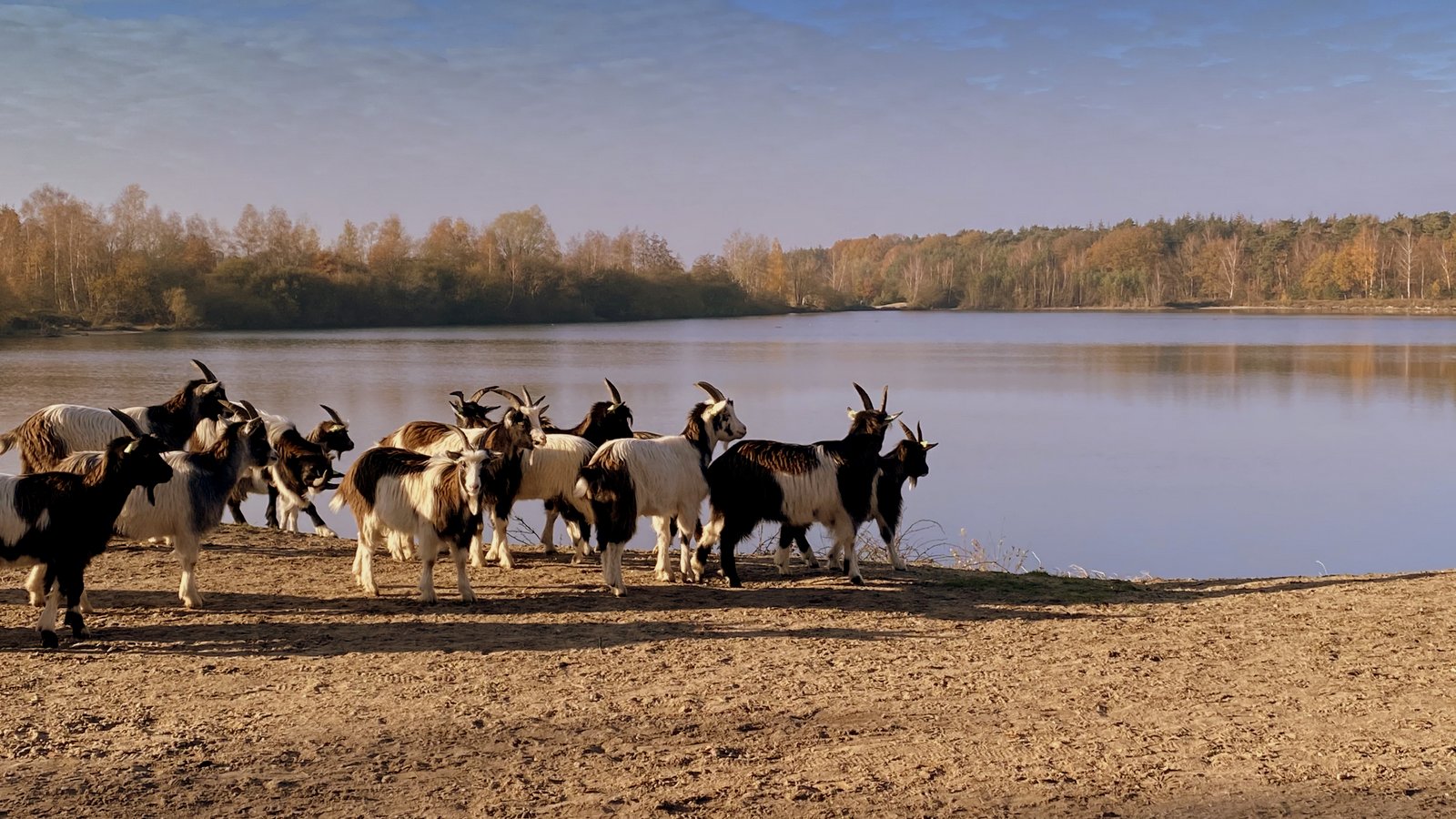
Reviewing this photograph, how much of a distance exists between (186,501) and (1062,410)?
22.2m

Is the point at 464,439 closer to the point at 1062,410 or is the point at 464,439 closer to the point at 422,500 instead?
the point at 422,500

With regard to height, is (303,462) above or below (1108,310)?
below

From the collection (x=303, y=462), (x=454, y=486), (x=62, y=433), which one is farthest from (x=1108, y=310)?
(x=454, y=486)

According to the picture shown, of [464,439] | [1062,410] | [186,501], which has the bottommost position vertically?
[1062,410]

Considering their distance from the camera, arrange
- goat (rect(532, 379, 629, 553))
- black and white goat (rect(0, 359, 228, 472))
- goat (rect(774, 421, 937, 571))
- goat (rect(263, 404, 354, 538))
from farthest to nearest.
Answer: goat (rect(263, 404, 354, 538))
black and white goat (rect(0, 359, 228, 472))
goat (rect(774, 421, 937, 571))
goat (rect(532, 379, 629, 553))

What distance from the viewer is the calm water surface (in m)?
14.7

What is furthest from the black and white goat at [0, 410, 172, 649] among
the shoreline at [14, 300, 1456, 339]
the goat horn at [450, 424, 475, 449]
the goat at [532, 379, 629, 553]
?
the shoreline at [14, 300, 1456, 339]

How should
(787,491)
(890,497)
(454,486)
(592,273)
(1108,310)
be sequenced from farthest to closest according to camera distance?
(1108,310)
(592,273)
(890,497)
(787,491)
(454,486)

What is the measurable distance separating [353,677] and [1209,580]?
7.11m

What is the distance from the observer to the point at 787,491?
29.5 feet

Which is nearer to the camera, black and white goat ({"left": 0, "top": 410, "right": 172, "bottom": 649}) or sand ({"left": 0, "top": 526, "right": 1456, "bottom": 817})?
sand ({"left": 0, "top": 526, "right": 1456, "bottom": 817})

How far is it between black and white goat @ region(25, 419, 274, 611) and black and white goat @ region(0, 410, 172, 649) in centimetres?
30

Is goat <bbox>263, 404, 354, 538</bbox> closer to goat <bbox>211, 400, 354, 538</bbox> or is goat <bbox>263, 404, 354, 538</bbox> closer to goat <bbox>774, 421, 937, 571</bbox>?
goat <bbox>211, 400, 354, 538</bbox>

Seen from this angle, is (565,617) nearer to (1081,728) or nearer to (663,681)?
(663,681)
